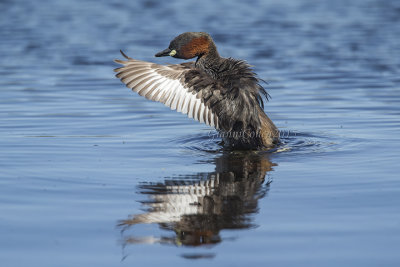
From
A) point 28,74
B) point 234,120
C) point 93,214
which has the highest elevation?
point 28,74

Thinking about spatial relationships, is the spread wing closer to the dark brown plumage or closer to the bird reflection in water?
the dark brown plumage

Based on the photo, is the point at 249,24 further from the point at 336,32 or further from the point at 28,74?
the point at 28,74

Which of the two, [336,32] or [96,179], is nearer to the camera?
[96,179]

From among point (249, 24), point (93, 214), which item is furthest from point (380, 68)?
point (93, 214)

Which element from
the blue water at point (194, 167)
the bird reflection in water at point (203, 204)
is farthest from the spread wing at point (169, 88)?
the bird reflection in water at point (203, 204)

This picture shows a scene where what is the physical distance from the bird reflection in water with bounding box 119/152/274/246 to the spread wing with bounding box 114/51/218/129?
69cm

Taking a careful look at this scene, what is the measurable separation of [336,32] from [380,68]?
4185mm

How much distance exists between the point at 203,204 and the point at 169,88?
2.26 meters

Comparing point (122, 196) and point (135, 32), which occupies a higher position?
point (135, 32)

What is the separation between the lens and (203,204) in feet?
17.5

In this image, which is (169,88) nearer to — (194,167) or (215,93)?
(215,93)

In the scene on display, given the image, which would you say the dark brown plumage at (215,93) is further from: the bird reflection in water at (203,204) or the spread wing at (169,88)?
the bird reflection in water at (203,204)

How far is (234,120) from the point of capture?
7.31 metres

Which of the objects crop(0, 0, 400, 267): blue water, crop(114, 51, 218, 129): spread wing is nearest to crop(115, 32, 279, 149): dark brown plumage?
crop(114, 51, 218, 129): spread wing
